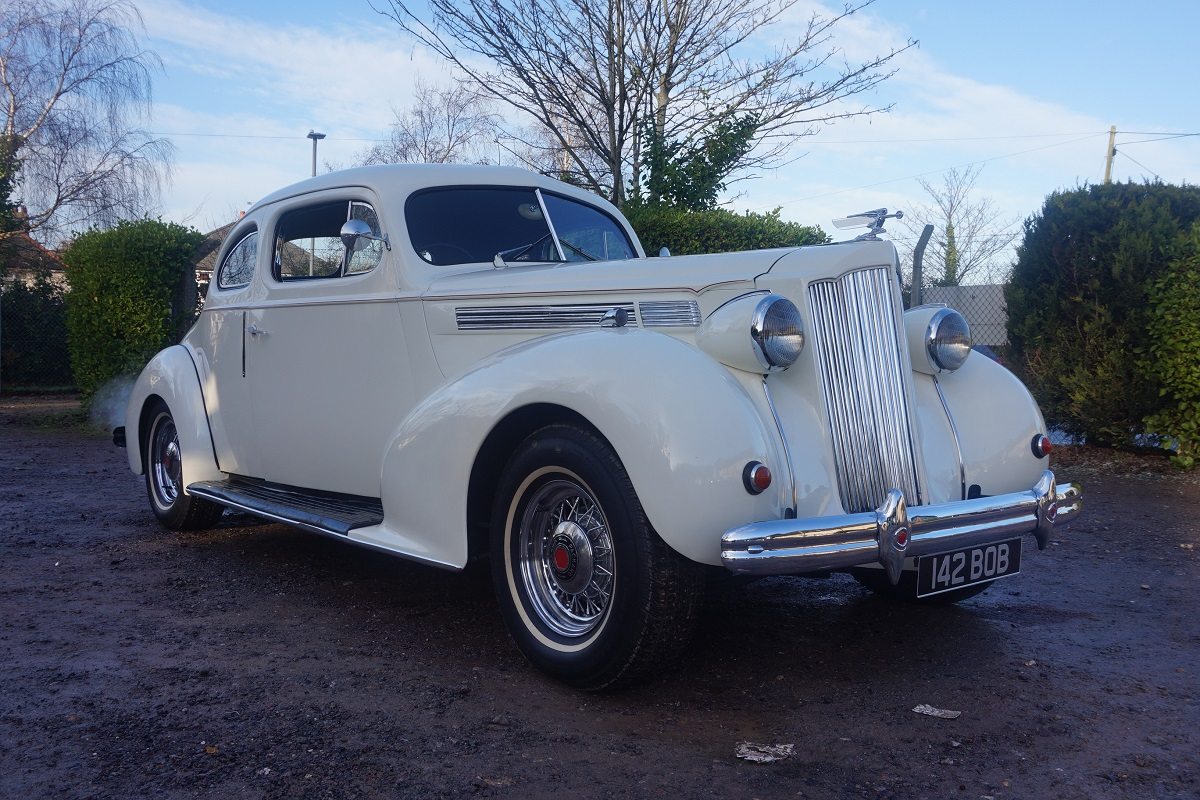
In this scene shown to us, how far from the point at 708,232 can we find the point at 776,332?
652 centimetres

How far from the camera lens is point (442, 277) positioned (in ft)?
13.7

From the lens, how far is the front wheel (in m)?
2.90

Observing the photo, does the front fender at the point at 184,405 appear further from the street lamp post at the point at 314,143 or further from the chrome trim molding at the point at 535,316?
the street lamp post at the point at 314,143

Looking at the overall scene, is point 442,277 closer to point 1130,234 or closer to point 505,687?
point 505,687

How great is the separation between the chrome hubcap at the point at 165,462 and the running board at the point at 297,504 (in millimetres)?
579

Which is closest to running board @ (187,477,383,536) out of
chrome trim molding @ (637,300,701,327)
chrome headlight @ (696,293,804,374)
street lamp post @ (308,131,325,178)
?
chrome trim molding @ (637,300,701,327)

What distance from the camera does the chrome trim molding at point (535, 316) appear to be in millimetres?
3490

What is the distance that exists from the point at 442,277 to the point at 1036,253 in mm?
6041

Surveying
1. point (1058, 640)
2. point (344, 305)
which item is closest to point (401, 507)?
point (344, 305)

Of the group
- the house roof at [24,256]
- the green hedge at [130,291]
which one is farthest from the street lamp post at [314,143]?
the green hedge at [130,291]

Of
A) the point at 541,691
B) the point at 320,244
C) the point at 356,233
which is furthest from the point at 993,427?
the point at 320,244

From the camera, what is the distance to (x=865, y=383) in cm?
326

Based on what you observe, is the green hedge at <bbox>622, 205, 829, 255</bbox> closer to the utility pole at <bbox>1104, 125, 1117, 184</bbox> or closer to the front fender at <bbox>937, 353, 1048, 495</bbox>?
the front fender at <bbox>937, 353, 1048, 495</bbox>

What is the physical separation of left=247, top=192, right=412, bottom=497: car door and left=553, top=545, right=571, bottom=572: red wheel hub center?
1.12 metres
